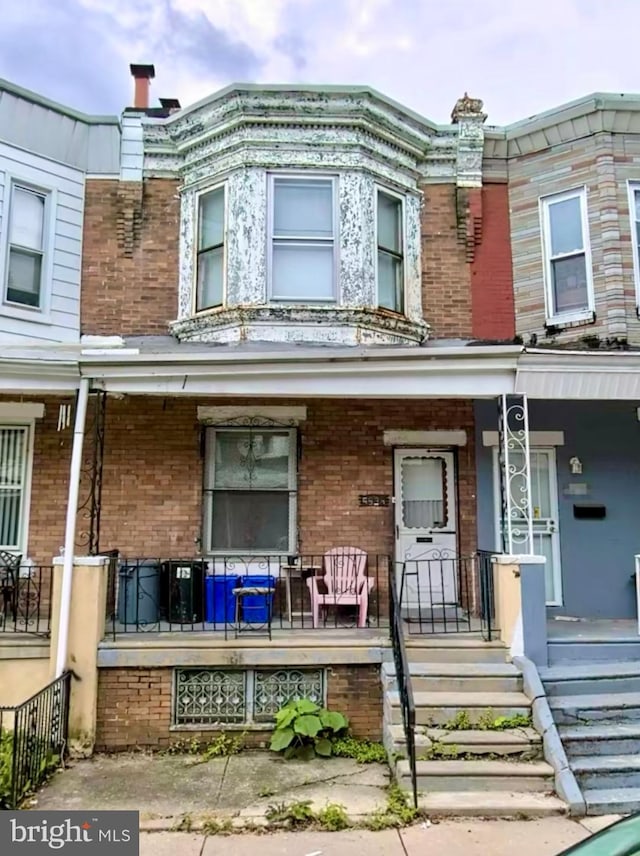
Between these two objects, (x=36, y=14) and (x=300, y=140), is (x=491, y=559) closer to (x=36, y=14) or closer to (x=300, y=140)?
(x=300, y=140)

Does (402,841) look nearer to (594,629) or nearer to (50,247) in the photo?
(594,629)

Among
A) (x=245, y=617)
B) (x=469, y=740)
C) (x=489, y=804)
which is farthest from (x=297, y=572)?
(x=489, y=804)

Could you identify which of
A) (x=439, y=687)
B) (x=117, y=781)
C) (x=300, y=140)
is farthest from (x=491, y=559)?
(x=300, y=140)

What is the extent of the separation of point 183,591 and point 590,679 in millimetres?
4278

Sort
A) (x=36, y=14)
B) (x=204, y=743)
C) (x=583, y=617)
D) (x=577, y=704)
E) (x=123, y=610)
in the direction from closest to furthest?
(x=577, y=704), (x=204, y=743), (x=123, y=610), (x=583, y=617), (x=36, y=14)

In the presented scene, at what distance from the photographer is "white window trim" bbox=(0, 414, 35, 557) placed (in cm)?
835

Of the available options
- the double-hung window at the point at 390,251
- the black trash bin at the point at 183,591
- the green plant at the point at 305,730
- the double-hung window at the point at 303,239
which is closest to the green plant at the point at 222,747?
the green plant at the point at 305,730

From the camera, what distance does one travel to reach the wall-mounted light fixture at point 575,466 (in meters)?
8.69

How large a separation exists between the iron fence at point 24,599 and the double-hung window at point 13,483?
1.58 ft

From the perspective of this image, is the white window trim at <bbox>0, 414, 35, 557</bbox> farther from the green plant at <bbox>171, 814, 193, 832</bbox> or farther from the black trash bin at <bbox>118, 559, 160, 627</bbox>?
the green plant at <bbox>171, 814, 193, 832</bbox>

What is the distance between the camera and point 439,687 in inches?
238

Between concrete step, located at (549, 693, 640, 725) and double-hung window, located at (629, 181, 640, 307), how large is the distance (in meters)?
5.12

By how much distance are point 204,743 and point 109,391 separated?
354cm

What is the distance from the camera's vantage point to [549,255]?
9242 mm
